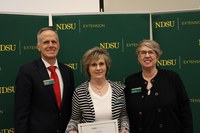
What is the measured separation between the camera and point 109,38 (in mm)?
3398

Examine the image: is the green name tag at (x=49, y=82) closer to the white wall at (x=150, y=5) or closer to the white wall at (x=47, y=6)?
the white wall at (x=47, y=6)

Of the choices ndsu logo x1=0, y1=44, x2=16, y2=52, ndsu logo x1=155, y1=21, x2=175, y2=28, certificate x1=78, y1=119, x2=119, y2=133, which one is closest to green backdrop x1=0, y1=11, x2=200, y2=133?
ndsu logo x1=155, y1=21, x2=175, y2=28

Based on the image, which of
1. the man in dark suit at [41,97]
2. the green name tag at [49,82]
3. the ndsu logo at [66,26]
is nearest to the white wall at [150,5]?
the ndsu logo at [66,26]

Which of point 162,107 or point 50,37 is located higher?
point 50,37

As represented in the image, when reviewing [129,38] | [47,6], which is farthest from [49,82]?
[47,6]

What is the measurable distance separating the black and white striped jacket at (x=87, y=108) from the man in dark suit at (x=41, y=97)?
163 millimetres

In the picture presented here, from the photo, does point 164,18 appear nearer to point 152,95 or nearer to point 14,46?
point 152,95

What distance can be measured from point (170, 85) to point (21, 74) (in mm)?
1435

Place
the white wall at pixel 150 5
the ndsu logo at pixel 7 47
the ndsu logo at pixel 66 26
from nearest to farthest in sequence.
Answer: the ndsu logo at pixel 7 47
the ndsu logo at pixel 66 26
the white wall at pixel 150 5

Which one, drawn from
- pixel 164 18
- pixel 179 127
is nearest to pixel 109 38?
pixel 164 18

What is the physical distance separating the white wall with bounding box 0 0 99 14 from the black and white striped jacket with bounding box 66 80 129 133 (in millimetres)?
1566

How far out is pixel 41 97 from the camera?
7.91 feet

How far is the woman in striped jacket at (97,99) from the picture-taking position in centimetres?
237

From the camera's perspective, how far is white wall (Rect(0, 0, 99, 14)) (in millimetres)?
3484
